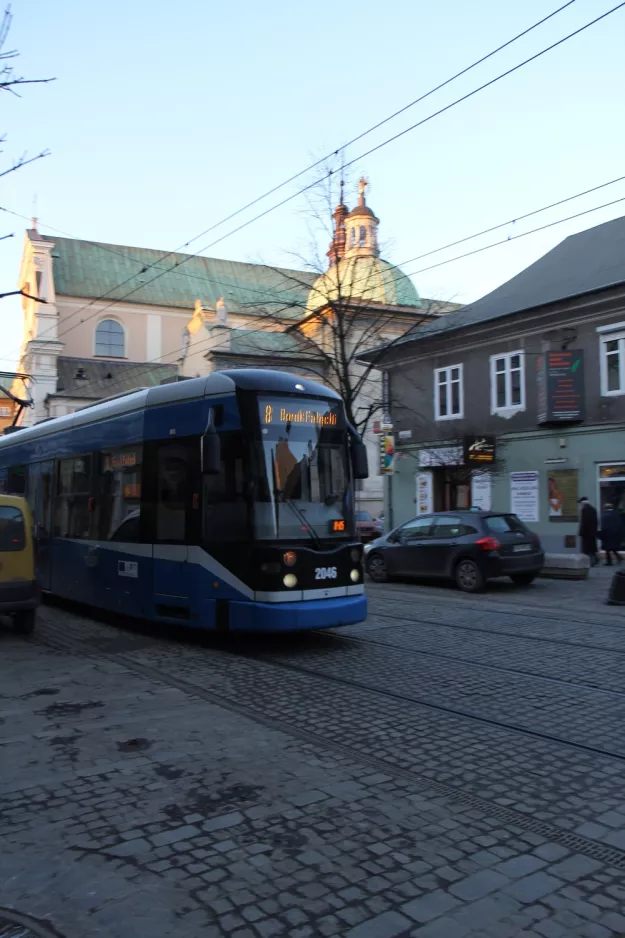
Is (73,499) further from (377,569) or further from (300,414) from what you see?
(377,569)

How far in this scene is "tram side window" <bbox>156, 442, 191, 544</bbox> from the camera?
9367mm

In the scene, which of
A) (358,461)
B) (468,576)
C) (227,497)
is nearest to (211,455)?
(227,497)

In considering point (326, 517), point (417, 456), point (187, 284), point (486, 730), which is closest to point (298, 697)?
point (486, 730)

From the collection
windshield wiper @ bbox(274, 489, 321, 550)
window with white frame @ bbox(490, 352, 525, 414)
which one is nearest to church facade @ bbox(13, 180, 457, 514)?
window with white frame @ bbox(490, 352, 525, 414)

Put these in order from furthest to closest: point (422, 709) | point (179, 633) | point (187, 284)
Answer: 1. point (187, 284)
2. point (179, 633)
3. point (422, 709)

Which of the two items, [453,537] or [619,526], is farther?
[619,526]

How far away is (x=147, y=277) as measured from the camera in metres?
63.2

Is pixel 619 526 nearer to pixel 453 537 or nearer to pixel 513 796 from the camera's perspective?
pixel 453 537

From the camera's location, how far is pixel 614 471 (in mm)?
22031

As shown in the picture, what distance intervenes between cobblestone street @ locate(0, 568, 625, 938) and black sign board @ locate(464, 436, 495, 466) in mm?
16090

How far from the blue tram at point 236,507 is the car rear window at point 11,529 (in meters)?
1.17

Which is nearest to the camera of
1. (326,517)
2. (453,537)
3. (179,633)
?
(326,517)

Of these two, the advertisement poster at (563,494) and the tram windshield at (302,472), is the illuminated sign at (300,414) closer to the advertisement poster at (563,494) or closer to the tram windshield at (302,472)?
the tram windshield at (302,472)

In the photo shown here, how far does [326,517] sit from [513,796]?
15.9 feet
